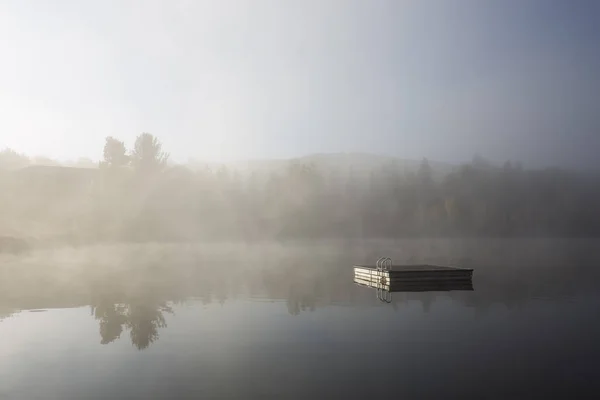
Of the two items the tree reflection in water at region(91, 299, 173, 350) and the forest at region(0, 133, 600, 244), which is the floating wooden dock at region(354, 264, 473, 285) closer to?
the tree reflection in water at region(91, 299, 173, 350)

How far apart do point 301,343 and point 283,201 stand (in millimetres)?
153004

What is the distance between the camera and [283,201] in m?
173

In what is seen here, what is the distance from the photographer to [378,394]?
13.8 metres

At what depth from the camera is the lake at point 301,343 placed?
14.6m

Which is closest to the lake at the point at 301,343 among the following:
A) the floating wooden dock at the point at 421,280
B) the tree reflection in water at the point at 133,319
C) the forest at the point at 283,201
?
the tree reflection in water at the point at 133,319

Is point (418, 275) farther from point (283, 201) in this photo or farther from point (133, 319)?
point (283, 201)

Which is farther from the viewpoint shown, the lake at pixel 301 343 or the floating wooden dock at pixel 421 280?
the floating wooden dock at pixel 421 280

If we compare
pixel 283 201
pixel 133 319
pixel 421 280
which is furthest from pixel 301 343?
pixel 283 201

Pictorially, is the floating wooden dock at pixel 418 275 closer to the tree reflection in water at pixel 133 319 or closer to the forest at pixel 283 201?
the tree reflection in water at pixel 133 319

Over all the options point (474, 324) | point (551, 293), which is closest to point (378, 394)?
point (474, 324)

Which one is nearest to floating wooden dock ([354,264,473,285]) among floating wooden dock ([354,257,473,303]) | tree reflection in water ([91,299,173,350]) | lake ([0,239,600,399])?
floating wooden dock ([354,257,473,303])

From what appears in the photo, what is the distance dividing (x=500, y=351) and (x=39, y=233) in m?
126

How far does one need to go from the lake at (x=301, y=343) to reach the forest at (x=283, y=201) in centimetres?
10119

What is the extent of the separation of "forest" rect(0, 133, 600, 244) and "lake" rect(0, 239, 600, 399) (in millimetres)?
101193
